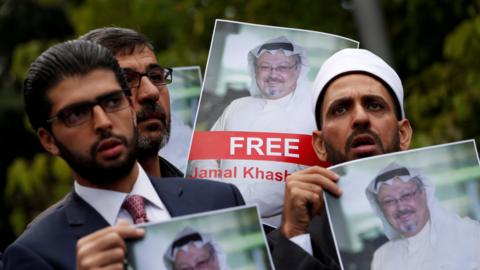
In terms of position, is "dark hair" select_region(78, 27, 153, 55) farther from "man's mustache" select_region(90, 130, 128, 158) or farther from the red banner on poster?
"man's mustache" select_region(90, 130, 128, 158)

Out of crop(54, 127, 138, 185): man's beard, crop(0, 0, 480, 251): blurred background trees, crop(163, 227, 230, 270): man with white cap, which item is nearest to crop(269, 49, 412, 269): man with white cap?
crop(163, 227, 230, 270): man with white cap

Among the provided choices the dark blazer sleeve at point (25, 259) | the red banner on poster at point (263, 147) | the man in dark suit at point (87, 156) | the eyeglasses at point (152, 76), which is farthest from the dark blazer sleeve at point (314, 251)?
the eyeglasses at point (152, 76)

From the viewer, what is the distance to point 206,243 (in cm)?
387

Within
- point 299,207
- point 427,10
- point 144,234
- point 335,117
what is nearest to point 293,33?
point 335,117

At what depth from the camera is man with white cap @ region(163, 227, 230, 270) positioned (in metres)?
3.85

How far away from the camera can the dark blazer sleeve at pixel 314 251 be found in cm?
420

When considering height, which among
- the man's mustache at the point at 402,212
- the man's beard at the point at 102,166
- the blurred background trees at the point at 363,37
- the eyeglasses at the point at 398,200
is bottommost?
the man's mustache at the point at 402,212

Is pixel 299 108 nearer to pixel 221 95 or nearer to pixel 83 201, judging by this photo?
pixel 221 95

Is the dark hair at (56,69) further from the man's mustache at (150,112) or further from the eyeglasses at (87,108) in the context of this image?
the man's mustache at (150,112)

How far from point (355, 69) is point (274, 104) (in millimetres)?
443

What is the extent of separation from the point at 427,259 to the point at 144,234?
88 centimetres

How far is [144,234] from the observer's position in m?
3.79

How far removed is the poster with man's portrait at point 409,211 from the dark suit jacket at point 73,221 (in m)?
0.38

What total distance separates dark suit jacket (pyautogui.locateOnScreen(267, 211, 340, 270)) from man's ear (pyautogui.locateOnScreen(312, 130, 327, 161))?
0.39 metres
